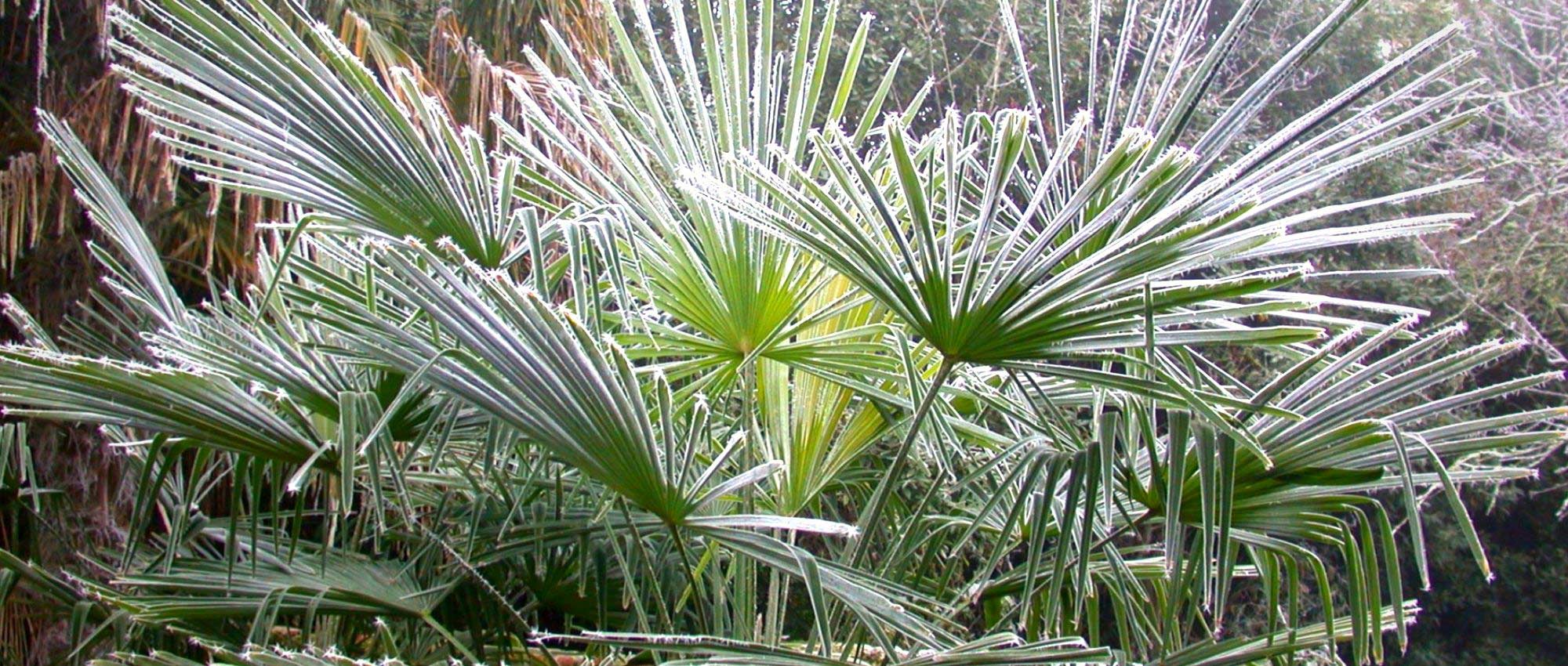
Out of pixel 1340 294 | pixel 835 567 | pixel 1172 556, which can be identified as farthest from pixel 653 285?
pixel 1340 294

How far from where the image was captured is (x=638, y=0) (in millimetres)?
1268

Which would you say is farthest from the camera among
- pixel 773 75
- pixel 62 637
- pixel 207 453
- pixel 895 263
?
pixel 62 637

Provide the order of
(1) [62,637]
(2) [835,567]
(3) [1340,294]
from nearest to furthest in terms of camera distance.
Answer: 1. (2) [835,567]
2. (1) [62,637]
3. (3) [1340,294]

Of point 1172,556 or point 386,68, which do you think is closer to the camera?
point 1172,556

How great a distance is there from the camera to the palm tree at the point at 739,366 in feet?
3.10

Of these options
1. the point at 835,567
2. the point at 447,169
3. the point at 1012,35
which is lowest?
the point at 835,567

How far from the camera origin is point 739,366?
1222 millimetres

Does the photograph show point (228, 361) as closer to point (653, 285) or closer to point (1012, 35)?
point (653, 285)

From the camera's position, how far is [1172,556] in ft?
3.42

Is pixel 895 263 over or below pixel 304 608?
over

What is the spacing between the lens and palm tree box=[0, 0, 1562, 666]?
0.94 meters

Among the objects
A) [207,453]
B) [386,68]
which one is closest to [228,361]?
[207,453]

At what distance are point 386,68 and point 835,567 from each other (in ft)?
6.53

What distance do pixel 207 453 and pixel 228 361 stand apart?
4.9 inches
